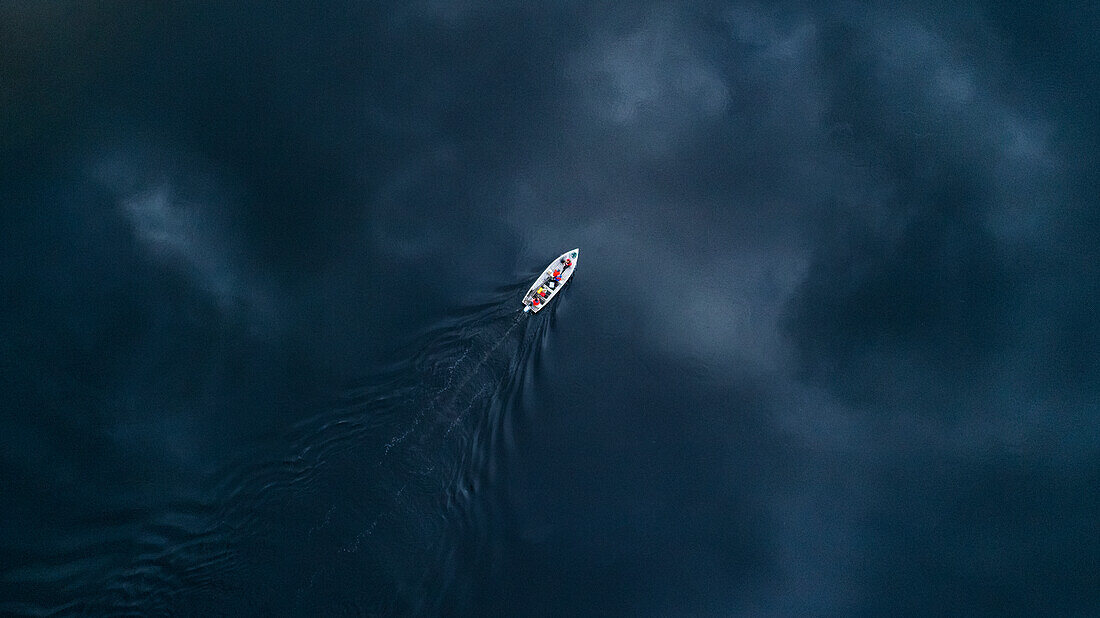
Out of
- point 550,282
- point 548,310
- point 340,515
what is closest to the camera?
point 340,515

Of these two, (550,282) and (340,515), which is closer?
(340,515)

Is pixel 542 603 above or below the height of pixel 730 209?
below

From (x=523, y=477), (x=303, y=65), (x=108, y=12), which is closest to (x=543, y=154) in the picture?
(x=303, y=65)

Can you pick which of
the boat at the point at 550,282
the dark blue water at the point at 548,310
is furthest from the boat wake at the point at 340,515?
the boat at the point at 550,282

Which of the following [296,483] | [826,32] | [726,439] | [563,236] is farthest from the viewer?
[826,32]

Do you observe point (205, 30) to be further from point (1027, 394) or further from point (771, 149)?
point (1027, 394)

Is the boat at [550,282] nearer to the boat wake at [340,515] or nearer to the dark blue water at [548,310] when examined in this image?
the dark blue water at [548,310]

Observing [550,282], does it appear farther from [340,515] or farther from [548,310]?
[340,515]

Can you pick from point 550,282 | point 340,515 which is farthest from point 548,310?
point 340,515
